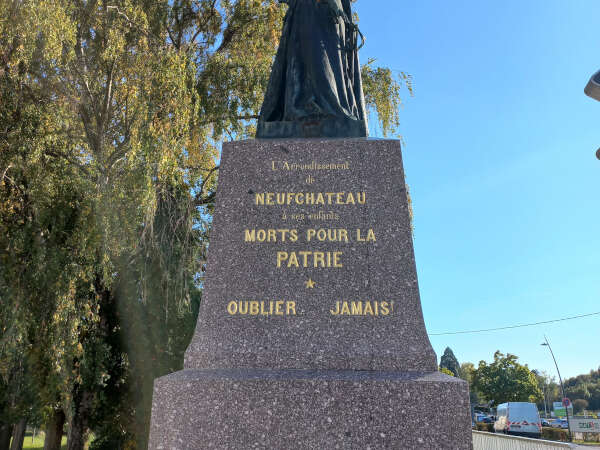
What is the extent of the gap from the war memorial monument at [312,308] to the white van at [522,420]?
26369 mm

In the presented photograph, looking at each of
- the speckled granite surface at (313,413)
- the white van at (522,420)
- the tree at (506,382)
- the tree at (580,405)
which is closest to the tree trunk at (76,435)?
the speckled granite surface at (313,413)

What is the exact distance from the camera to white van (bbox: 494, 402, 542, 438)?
2555 centimetres

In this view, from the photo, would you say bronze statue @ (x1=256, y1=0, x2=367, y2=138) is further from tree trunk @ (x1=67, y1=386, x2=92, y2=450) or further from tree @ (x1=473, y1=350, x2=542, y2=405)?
tree @ (x1=473, y1=350, x2=542, y2=405)

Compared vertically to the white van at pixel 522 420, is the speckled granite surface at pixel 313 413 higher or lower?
higher

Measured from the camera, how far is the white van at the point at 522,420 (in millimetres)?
25547

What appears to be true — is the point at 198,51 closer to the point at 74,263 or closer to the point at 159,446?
the point at 74,263

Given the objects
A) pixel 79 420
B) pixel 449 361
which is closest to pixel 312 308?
pixel 79 420

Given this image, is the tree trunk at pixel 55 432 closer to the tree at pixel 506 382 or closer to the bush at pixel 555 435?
the bush at pixel 555 435

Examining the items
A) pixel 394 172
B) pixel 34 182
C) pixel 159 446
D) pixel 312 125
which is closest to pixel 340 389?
pixel 159 446

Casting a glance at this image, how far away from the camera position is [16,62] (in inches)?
310

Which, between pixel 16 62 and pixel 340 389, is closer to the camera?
pixel 340 389

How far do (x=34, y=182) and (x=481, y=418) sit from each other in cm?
4861

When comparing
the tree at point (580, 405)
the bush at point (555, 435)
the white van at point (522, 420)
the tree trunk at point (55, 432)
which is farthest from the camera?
the tree at point (580, 405)

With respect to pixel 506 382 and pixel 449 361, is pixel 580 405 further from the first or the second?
pixel 506 382
